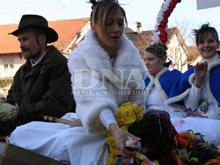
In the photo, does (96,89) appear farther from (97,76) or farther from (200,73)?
(200,73)

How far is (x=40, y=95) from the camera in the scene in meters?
3.11

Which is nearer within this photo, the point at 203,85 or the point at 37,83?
the point at 37,83

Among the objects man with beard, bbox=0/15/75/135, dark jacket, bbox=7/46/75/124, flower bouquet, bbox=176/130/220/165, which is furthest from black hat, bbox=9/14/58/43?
flower bouquet, bbox=176/130/220/165

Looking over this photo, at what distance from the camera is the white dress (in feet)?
6.50

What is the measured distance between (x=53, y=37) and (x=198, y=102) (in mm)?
1874

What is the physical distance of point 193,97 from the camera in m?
3.58

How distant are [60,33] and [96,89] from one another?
2847 centimetres

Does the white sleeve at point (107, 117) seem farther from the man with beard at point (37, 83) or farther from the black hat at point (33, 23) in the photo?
the black hat at point (33, 23)

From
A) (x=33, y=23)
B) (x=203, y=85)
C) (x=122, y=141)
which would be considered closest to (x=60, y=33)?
(x=33, y=23)

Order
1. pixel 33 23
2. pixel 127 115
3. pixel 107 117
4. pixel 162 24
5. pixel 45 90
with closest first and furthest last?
pixel 107 117 < pixel 127 115 < pixel 45 90 < pixel 33 23 < pixel 162 24

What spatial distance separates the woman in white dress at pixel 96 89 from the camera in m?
1.99

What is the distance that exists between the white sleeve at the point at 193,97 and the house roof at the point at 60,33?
2313 centimetres

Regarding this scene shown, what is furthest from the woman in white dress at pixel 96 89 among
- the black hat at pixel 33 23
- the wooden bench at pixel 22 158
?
the black hat at pixel 33 23

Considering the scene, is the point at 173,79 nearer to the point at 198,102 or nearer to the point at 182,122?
the point at 198,102
